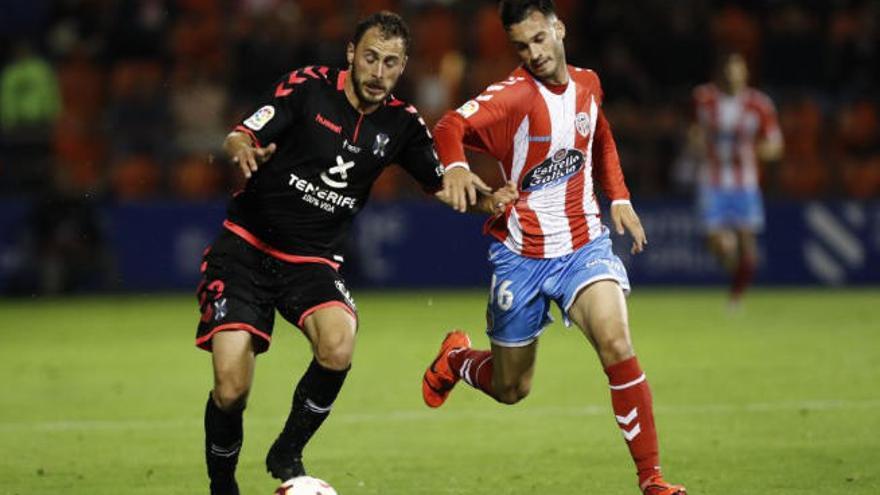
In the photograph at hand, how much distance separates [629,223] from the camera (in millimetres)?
7199

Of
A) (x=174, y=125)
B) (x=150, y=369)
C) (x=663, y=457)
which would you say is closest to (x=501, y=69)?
(x=174, y=125)

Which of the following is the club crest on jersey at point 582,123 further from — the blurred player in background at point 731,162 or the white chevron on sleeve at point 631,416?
the blurred player in background at point 731,162

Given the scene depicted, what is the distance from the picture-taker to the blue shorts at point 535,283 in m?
7.21

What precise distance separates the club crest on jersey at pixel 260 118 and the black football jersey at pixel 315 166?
49 millimetres

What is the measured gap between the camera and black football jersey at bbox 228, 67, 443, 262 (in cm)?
711

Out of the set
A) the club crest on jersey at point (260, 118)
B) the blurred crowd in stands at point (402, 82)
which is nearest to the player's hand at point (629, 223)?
the club crest on jersey at point (260, 118)

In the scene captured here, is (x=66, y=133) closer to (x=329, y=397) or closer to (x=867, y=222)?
(x=867, y=222)

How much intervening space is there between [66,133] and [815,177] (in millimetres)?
8942

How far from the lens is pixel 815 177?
62.4 feet

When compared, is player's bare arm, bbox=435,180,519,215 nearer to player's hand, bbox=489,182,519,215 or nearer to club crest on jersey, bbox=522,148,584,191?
player's hand, bbox=489,182,519,215

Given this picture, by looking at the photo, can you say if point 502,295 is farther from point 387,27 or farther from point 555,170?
point 387,27

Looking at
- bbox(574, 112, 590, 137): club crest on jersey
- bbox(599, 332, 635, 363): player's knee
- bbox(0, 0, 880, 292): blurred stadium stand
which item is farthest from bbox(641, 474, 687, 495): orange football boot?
bbox(0, 0, 880, 292): blurred stadium stand

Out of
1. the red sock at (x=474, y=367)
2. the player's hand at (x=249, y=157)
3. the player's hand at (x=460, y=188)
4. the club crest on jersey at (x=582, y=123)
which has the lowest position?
the red sock at (x=474, y=367)

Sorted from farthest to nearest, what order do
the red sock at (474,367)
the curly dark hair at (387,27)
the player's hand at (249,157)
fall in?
1. the red sock at (474,367)
2. the curly dark hair at (387,27)
3. the player's hand at (249,157)
